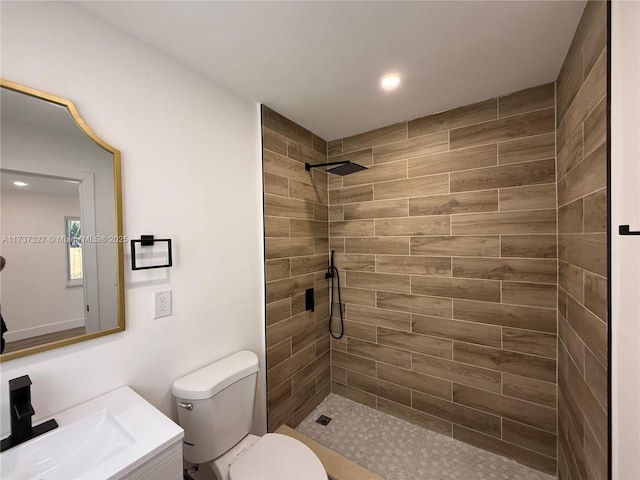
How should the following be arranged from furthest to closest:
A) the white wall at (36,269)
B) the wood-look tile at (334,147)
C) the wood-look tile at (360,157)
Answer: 1. the wood-look tile at (334,147)
2. the wood-look tile at (360,157)
3. the white wall at (36,269)

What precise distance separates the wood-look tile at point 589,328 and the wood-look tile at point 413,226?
828mm

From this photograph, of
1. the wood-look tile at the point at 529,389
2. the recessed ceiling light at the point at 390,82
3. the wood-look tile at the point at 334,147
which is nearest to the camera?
the recessed ceiling light at the point at 390,82

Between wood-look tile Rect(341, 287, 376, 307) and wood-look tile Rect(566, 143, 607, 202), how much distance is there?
4.76 ft

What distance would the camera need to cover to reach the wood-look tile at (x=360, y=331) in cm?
229

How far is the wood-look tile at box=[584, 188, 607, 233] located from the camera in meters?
0.97

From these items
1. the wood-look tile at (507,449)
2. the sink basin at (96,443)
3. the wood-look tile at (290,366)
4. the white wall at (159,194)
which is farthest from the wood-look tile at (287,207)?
the wood-look tile at (507,449)

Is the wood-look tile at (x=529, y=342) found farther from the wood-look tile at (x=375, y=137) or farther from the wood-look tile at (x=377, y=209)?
the wood-look tile at (x=375, y=137)

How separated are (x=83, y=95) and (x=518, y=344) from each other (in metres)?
2.71

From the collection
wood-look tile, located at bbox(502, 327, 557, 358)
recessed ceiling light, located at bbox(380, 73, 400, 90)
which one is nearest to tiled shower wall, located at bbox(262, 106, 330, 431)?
recessed ceiling light, located at bbox(380, 73, 400, 90)

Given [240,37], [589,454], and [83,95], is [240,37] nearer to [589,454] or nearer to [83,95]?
[83,95]

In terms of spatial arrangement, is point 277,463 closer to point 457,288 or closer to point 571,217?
point 457,288

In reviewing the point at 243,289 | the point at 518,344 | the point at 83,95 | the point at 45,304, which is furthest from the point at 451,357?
the point at 83,95

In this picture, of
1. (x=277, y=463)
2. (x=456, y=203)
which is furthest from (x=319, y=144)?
(x=277, y=463)

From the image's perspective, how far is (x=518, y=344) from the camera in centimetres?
172
